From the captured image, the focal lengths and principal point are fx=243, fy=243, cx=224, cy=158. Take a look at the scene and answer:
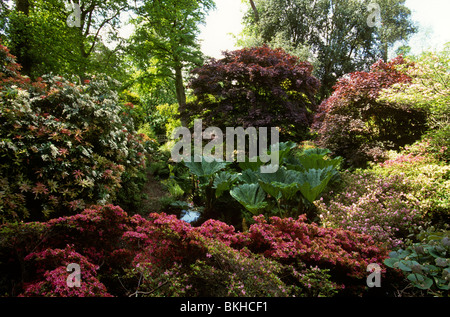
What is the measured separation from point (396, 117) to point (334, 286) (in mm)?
5131

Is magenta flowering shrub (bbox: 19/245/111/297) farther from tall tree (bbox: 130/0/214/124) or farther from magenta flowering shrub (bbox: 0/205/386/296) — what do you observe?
tall tree (bbox: 130/0/214/124)

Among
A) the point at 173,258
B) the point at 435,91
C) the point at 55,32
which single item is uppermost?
the point at 55,32

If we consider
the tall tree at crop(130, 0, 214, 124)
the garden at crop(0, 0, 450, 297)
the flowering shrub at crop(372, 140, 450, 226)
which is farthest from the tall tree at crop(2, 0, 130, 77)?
the flowering shrub at crop(372, 140, 450, 226)

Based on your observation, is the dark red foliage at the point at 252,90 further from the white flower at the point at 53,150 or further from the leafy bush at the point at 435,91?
the white flower at the point at 53,150

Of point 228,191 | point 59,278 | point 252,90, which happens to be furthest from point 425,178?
point 59,278

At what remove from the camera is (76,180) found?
2756mm

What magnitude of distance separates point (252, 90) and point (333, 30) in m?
10.1

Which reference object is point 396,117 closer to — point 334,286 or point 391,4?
point 334,286

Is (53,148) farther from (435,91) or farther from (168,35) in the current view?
(168,35)

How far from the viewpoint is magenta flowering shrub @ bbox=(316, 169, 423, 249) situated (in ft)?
9.32

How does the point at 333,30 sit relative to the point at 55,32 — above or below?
above

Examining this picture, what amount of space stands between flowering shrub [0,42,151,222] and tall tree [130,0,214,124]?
5.13 metres

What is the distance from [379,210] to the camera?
317cm

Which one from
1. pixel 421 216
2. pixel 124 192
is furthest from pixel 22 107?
pixel 421 216
